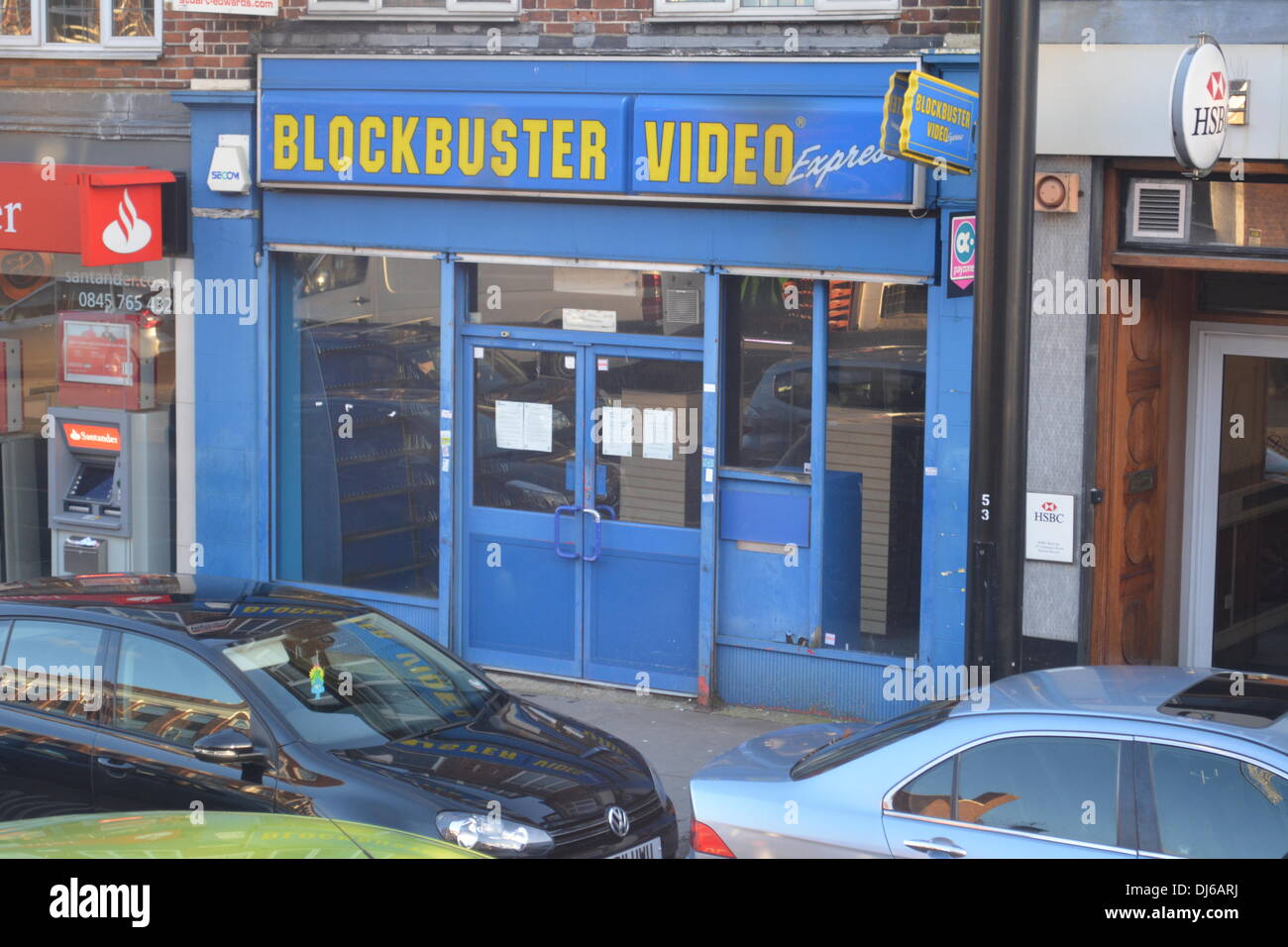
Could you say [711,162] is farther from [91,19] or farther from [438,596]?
[91,19]

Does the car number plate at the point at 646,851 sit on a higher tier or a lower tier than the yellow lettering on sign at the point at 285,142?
lower

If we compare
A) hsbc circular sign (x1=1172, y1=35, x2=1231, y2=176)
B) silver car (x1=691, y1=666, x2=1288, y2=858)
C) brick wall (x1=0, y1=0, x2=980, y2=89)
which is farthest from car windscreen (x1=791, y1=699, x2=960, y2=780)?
brick wall (x1=0, y1=0, x2=980, y2=89)

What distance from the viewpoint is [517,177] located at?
10.3 meters

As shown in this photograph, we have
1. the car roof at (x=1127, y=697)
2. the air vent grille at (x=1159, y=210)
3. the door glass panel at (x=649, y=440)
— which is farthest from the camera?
the door glass panel at (x=649, y=440)

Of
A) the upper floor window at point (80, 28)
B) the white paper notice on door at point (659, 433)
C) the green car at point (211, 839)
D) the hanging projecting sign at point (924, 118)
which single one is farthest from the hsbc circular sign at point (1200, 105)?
the upper floor window at point (80, 28)

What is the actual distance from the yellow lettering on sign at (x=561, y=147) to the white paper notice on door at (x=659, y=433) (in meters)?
1.66

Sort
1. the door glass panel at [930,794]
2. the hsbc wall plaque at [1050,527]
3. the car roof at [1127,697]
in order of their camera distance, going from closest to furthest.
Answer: the car roof at [1127,697]
the door glass panel at [930,794]
the hsbc wall plaque at [1050,527]

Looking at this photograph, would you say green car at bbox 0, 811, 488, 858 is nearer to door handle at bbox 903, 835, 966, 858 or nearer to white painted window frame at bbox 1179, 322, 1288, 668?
door handle at bbox 903, 835, 966, 858

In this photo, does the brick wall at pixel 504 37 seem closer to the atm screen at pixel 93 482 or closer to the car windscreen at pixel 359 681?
the atm screen at pixel 93 482

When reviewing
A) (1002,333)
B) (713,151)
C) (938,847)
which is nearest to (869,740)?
(938,847)

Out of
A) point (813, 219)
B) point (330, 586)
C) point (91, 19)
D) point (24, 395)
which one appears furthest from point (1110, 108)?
point (24, 395)

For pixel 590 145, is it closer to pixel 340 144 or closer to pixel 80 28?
pixel 340 144

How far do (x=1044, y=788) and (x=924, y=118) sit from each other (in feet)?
12.9

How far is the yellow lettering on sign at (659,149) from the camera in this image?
9.73m
